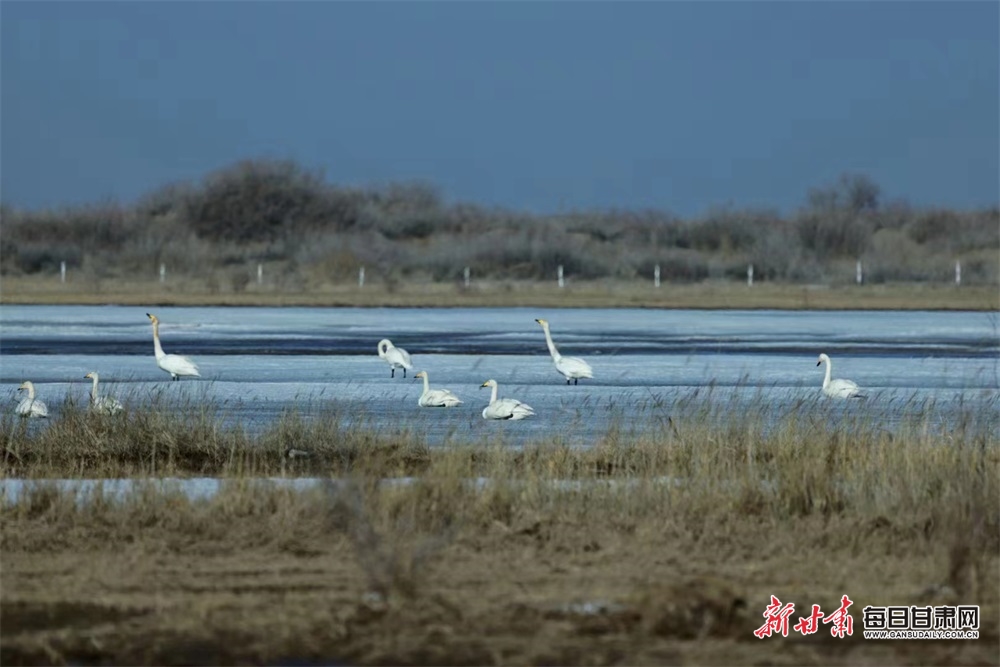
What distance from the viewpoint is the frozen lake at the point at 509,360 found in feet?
49.7

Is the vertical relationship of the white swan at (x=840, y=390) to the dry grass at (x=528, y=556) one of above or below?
above

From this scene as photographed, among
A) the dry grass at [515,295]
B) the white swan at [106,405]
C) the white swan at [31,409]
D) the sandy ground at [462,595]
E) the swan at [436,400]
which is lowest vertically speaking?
the sandy ground at [462,595]

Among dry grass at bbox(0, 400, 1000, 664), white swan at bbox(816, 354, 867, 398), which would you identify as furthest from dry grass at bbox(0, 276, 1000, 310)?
dry grass at bbox(0, 400, 1000, 664)

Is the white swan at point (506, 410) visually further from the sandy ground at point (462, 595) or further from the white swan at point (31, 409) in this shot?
the sandy ground at point (462, 595)

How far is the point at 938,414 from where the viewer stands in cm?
1491

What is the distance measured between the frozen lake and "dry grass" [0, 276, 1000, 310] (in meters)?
2.68

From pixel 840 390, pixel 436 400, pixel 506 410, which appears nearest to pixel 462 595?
pixel 506 410

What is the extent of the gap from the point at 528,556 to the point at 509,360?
14173mm

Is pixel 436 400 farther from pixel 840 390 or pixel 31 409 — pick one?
pixel 840 390

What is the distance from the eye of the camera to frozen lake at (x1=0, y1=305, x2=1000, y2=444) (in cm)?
1514

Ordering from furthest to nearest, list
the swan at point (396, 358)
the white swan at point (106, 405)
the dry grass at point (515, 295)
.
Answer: the dry grass at point (515, 295) < the swan at point (396, 358) < the white swan at point (106, 405)

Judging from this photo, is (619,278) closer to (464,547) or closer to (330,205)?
(330,205)

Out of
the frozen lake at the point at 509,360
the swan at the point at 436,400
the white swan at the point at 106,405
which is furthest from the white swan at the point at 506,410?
the white swan at the point at 106,405

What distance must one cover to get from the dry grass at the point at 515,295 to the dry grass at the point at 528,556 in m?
28.7
